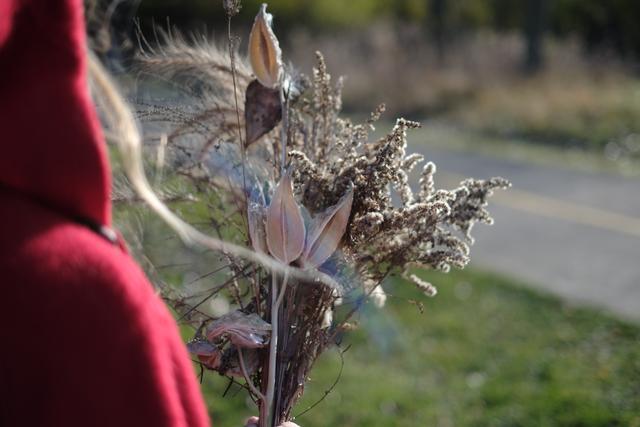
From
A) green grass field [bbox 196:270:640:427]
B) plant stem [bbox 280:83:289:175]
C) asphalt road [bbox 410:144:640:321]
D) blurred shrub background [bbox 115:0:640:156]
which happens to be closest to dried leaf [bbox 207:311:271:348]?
plant stem [bbox 280:83:289:175]

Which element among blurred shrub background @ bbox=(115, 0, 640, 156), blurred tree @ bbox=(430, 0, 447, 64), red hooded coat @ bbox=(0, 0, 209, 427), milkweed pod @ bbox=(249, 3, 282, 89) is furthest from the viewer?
→ blurred tree @ bbox=(430, 0, 447, 64)

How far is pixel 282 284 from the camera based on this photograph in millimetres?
1886

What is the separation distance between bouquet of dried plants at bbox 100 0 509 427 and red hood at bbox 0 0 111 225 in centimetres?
69

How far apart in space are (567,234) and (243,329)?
673 centimetres

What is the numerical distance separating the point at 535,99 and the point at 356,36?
6.48m

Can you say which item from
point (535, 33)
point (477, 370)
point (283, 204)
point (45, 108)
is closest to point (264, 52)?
point (283, 204)

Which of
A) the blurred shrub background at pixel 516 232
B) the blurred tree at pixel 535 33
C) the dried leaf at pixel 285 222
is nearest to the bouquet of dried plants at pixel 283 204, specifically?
the dried leaf at pixel 285 222

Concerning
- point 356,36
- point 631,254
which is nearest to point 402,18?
point 356,36

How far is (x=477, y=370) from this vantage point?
519 cm

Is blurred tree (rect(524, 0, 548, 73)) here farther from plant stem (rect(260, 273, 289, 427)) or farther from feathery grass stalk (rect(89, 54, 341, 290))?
feathery grass stalk (rect(89, 54, 341, 290))

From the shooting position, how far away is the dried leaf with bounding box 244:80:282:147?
1.93 m

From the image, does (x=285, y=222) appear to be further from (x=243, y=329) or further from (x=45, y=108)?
(x=45, y=108)

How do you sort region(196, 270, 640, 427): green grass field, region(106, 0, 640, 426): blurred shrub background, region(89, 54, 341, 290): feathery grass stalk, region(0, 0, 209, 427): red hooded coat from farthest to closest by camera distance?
1. region(106, 0, 640, 426): blurred shrub background
2. region(196, 270, 640, 427): green grass field
3. region(89, 54, 341, 290): feathery grass stalk
4. region(0, 0, 209, 427): red hooded coat

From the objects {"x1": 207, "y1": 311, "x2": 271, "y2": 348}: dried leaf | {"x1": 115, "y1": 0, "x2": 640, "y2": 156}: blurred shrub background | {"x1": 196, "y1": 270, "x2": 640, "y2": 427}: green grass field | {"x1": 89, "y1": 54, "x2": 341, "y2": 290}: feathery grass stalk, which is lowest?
{"x1": 115, "y1": 0, "x2": 640, "y2": 156}: blurred shrub background
